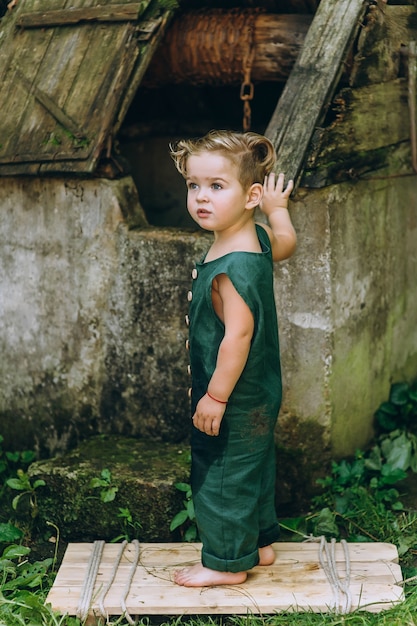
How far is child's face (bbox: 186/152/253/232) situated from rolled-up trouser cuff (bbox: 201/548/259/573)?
4.13ft

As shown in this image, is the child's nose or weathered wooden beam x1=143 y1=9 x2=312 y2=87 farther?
weathered wooden beam x1=143 y1=9 x2=312 y2=87

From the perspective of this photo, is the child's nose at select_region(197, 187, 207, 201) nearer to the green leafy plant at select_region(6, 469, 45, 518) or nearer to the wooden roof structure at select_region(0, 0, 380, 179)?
the wooden roof structure at select_region(0, 0, 380, 179)

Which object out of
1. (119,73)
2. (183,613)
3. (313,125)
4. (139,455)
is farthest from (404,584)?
(119,73)

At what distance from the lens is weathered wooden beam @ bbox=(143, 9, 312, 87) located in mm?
4746

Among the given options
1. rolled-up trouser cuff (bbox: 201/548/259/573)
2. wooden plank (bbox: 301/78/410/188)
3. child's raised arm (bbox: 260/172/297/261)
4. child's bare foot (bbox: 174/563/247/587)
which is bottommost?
child's bare foot (bbox: 174/563/247/587)

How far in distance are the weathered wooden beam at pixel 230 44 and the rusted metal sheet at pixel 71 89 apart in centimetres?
40

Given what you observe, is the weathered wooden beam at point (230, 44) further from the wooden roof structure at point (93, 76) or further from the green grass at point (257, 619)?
the green grass at point (257, 619)

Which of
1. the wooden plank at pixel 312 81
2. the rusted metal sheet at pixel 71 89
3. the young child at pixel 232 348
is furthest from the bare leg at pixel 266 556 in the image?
the rusted metal sheet at pixel 71 89

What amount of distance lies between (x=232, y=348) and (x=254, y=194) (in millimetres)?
575

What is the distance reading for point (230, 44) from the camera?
4.84 m

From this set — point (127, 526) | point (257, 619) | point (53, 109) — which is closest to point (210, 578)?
point (257, 619)

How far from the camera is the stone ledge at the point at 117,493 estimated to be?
13.7ft

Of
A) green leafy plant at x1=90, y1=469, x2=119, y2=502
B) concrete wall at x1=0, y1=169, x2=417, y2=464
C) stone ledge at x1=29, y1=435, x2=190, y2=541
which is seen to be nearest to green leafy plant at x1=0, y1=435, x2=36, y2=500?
concrete wall at x1=0, y1=169, x2=417, y2=464

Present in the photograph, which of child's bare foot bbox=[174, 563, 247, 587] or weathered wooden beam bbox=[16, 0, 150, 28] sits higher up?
weathered wooden beam bbox=[16, 0, 150, 28]
